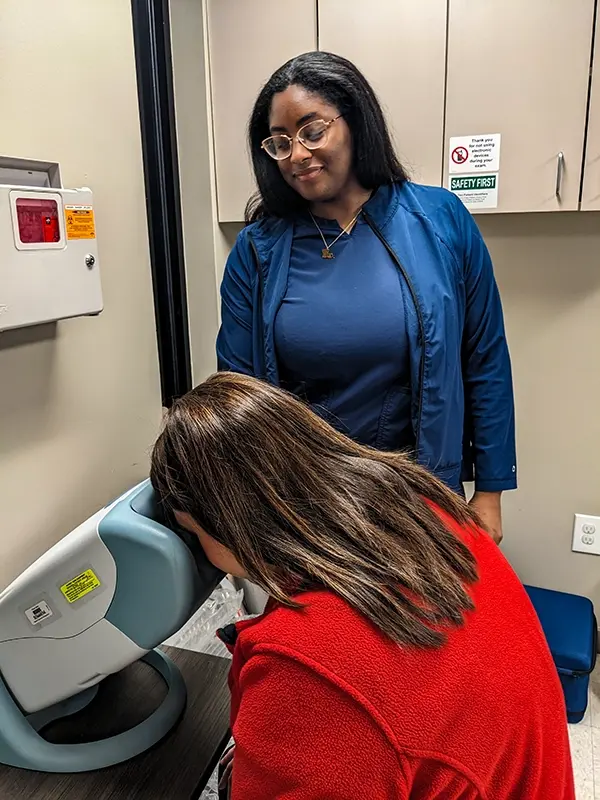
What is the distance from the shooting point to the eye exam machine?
853 millimetres

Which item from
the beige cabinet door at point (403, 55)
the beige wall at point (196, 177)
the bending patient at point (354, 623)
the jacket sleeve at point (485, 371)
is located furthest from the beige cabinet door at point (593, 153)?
the bending patient at point (354, 623)

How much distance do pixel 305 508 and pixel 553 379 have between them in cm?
142

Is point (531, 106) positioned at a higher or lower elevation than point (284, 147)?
higher

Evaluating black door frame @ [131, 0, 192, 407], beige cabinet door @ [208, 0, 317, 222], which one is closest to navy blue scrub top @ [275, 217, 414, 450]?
black door frame @ [131, 0, 192, 407]

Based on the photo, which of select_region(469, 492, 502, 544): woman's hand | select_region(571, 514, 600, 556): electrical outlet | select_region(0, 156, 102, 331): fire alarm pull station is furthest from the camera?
select_region(571, 514, 600, 556): electrical outlet

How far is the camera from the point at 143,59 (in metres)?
1.57

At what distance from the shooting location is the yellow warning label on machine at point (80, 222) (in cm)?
119

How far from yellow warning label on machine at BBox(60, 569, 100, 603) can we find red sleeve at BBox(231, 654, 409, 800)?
0.31 metres

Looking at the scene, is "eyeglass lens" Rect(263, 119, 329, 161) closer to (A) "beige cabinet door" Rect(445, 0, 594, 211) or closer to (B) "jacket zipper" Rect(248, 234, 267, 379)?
(B) "jacket zipper" Rect(248, 234, 267, 379)

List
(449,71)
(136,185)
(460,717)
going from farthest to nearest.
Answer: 1. (449,71)
2. (136,185)
3. (460,717)

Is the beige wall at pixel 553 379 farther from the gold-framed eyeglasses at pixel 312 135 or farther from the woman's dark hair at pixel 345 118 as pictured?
the gold-framed eyeglasses at pixel 312 135

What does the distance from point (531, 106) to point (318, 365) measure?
91 centimetres

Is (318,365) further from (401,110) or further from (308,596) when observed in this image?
(401,110)

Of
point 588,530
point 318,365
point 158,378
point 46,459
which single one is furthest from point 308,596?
point 588,530
